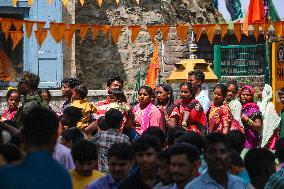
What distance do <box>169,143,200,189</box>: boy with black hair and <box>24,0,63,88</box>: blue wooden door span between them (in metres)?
14.9

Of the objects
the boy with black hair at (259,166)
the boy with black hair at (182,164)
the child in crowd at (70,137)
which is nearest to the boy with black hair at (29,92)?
the child in crowd at (70,137)

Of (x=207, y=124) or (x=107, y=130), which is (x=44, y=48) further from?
(x=107, y=130)

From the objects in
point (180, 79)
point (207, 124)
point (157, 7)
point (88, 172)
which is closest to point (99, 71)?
point (157, 7)

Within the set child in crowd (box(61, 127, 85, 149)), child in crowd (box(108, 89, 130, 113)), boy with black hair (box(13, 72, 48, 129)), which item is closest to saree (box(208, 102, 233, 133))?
child in crowd (box(108, 89, 130, 113))

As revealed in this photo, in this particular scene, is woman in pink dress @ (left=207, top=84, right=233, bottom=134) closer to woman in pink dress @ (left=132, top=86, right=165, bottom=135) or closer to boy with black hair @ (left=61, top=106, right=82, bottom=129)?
woman in pink dress @ (left=132, top=86, right=165, bottom=135)

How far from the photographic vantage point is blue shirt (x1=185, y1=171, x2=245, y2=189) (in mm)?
5836

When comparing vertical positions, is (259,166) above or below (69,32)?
below

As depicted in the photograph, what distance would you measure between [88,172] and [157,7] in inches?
657

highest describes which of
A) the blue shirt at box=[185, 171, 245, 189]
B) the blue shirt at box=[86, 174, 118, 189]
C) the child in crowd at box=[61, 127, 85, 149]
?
the child in crowd at box=[61, 127, 85, 149]

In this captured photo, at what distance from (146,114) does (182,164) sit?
4.59m

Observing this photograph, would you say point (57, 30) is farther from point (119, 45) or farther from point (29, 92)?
point (29, 92)

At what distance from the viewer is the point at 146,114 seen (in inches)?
415

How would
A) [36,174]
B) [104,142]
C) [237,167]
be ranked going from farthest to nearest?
[104,142] < [237,167] < [36,174]

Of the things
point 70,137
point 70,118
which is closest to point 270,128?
point 70,118
